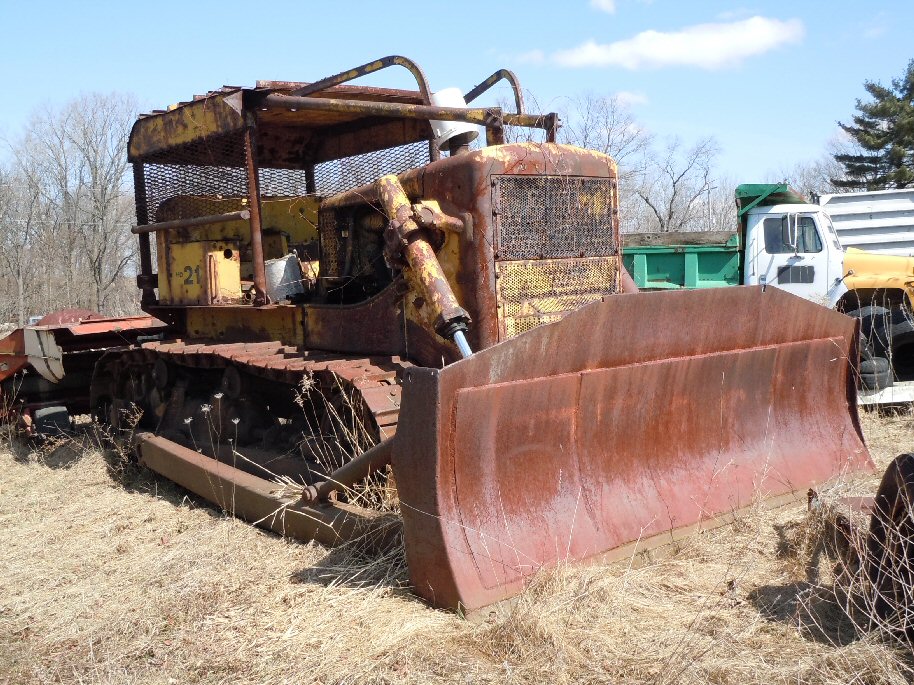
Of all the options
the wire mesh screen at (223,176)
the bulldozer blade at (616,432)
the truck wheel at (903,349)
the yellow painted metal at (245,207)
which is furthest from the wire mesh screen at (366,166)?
the truck wheel at (903,349)

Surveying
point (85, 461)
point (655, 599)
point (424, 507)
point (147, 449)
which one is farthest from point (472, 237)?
point (85, 461)

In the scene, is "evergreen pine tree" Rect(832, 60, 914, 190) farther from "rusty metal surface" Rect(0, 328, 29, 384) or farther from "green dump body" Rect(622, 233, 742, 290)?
"rusty metal surface" Rect(0, 328, 29, 384)

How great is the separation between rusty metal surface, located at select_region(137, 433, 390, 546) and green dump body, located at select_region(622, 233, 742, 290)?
7307 millimetres

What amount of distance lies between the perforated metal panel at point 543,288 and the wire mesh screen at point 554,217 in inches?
2.1

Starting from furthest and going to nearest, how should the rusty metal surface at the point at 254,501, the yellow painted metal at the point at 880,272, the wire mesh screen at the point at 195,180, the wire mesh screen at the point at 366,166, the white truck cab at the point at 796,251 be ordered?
1. the white truck cab at the point at 796,251
2. the yellow painted metal at the point at 880,272
3. the wire mesh screen at the point at 366,166
4. the wire mesh screen at the point at 195,180
5. the rusty metal surface at the point at 254,501

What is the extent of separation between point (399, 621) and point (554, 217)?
2452 mm

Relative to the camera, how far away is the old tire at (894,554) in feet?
9.65

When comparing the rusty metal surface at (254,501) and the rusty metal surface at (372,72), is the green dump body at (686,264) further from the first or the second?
the rusty metal surface at (254,501)

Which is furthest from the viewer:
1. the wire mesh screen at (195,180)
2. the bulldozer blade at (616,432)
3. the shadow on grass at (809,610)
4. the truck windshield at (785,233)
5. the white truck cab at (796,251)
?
the truck windshield at (785,233)

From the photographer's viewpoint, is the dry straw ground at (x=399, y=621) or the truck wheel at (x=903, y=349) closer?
the dry straw ground at (x=399, y=621)

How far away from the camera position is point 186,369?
6605mm

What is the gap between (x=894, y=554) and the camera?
3.08 meters

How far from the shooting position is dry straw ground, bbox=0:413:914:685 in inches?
117

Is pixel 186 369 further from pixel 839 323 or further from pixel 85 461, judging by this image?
pixel 839 323
